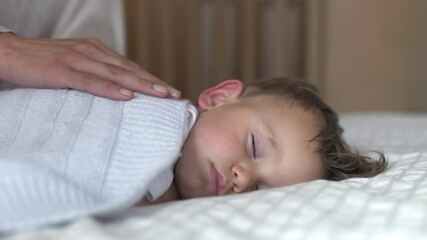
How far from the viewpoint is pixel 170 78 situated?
2.25m

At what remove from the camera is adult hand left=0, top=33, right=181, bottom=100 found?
0.87 m

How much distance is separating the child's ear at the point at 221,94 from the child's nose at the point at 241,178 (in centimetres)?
17

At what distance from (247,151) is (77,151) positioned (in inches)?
11.1

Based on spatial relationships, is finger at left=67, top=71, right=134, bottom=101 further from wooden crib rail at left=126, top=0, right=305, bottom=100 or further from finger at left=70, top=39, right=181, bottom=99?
wooden crib rail at left=126, top=0, right=305, bottom=100

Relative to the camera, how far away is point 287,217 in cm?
67

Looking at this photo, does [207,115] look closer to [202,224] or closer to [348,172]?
[348,172]

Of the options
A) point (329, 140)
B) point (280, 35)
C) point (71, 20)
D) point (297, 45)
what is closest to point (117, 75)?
point (329, 140)

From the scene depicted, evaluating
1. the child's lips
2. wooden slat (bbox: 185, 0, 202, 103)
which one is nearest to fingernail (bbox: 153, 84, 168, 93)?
the child's lips

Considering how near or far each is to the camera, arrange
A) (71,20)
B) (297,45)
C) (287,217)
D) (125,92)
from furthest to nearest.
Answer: (297,45) < (71,20) < (125,92) < (287,217)

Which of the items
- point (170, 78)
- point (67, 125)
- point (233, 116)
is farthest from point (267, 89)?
point (170, 78)

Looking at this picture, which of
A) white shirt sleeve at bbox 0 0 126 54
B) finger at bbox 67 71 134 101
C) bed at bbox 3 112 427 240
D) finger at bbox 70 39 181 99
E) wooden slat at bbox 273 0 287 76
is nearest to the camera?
bed at bbox 3 112 427 240

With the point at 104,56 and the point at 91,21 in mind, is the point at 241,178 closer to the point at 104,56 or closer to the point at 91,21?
the point at 104,56

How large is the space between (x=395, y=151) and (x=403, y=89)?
47.0 inches

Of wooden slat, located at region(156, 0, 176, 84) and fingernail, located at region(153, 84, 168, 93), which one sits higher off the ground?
fingernail, located at region(153, 84, 168, 93)
